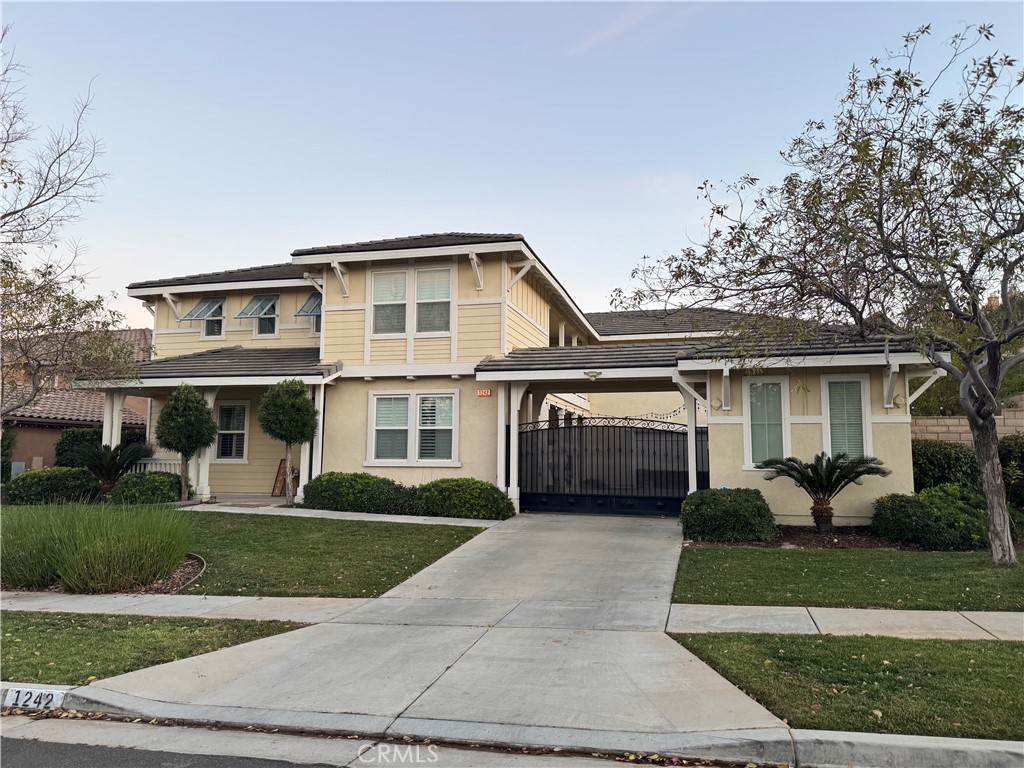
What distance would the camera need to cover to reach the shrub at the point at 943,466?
13.8m

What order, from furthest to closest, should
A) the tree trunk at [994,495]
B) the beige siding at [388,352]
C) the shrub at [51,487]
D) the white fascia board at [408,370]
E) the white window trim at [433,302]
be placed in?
the shrub at [51,487] → the beige siding at [388,352] → the white window trim at [433,302] → the white fascia board at [408,370] → the tree trunk at [994,495]

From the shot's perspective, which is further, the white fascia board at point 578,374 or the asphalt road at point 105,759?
the white fascia board at point 578,374

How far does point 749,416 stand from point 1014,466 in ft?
Result: 15.7

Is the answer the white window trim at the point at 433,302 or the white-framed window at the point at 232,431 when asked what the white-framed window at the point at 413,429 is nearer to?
the white window trim at the point at 433,302

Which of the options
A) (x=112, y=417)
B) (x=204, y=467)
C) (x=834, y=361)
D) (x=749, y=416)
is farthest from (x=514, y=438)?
(x=112, y=417)

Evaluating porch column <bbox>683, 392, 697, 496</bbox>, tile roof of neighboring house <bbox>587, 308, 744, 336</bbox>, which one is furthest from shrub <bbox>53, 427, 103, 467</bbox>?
porch column <bbox>683, 392, 697, 496</bbox>

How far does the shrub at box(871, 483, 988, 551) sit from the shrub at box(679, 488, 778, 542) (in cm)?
184

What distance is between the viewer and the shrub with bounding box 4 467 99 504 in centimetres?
1731

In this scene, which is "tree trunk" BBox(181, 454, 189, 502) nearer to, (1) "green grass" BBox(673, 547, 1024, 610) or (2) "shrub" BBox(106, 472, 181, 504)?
(2) "shrub" BBox(106, 472, 181, 504)

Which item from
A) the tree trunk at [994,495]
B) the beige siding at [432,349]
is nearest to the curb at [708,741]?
the tree trunk at [994,495]

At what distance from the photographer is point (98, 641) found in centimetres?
729

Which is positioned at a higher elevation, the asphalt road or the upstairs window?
the upstairs window

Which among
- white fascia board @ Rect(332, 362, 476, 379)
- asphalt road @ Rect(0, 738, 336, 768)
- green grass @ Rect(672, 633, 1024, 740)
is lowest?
asphalt road @ Rect(0, 738, 336, 768)

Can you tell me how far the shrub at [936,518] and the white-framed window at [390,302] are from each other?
10710mm
